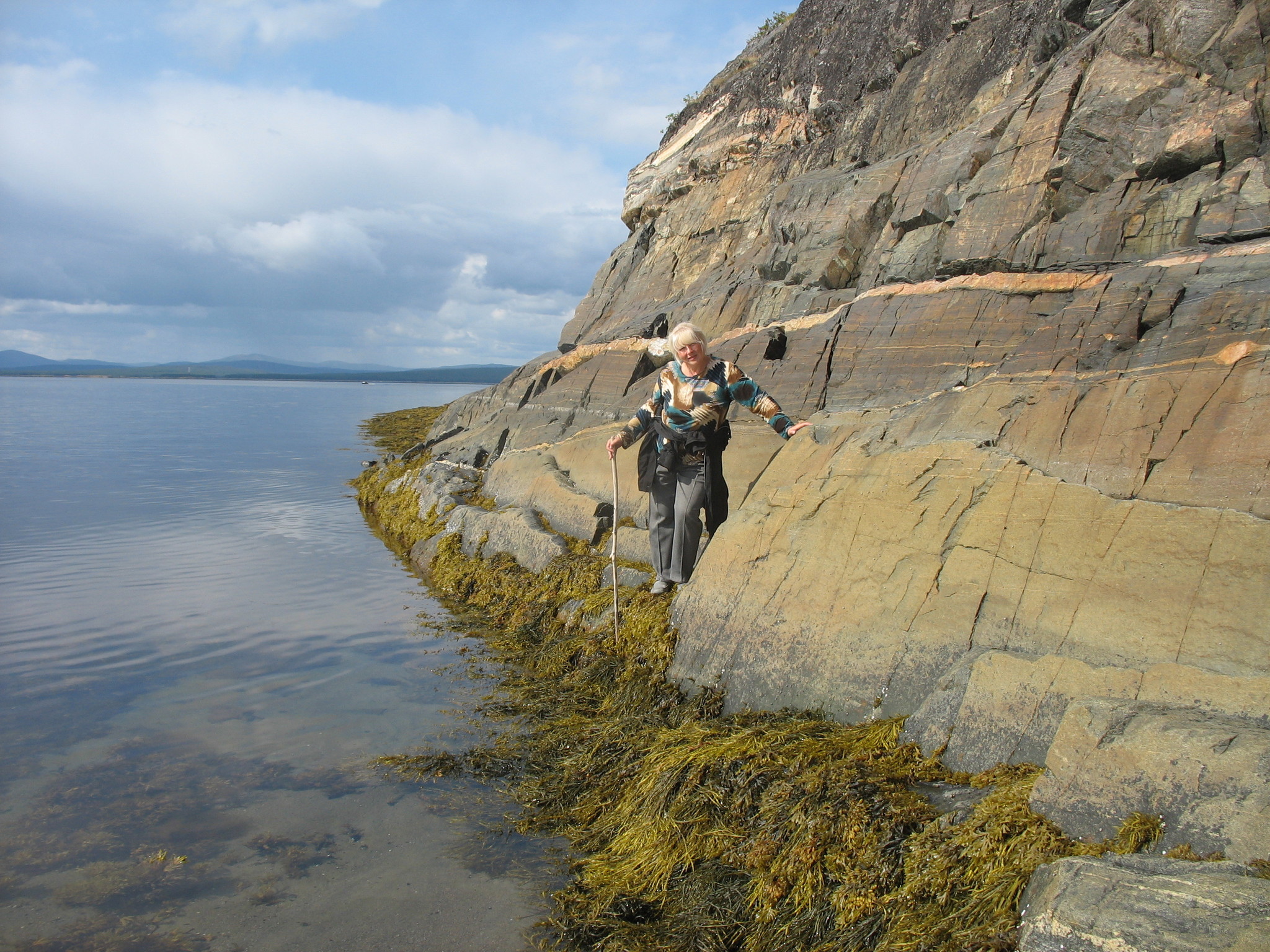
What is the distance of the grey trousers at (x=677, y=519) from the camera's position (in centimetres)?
711

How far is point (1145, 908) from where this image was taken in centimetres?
290

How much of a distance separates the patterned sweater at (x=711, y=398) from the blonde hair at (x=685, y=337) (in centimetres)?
16

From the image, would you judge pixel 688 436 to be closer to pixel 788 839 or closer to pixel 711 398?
pixel 711 398

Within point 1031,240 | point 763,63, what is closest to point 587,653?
point 1031,240

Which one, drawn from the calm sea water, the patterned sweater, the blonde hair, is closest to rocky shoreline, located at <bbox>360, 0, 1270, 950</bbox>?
the patterned sweater

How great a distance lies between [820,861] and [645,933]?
3.39ft

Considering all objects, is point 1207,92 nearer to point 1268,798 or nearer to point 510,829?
point 1268,798

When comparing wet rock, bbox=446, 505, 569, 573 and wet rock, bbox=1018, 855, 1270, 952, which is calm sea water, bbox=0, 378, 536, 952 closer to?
wet rock, bbox=446, 505, 569, 573

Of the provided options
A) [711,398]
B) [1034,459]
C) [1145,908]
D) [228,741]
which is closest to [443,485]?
[228,741]

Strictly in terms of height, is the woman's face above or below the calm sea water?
above

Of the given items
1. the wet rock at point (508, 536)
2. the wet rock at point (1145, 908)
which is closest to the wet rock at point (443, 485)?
the wet rock at point (508, 536)

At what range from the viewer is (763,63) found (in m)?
22.4

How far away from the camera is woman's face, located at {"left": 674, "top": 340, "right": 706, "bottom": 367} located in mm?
6660

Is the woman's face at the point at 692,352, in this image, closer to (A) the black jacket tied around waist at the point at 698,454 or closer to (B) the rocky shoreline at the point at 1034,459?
(A) the black jacket tied around waist at the point at 698,454
